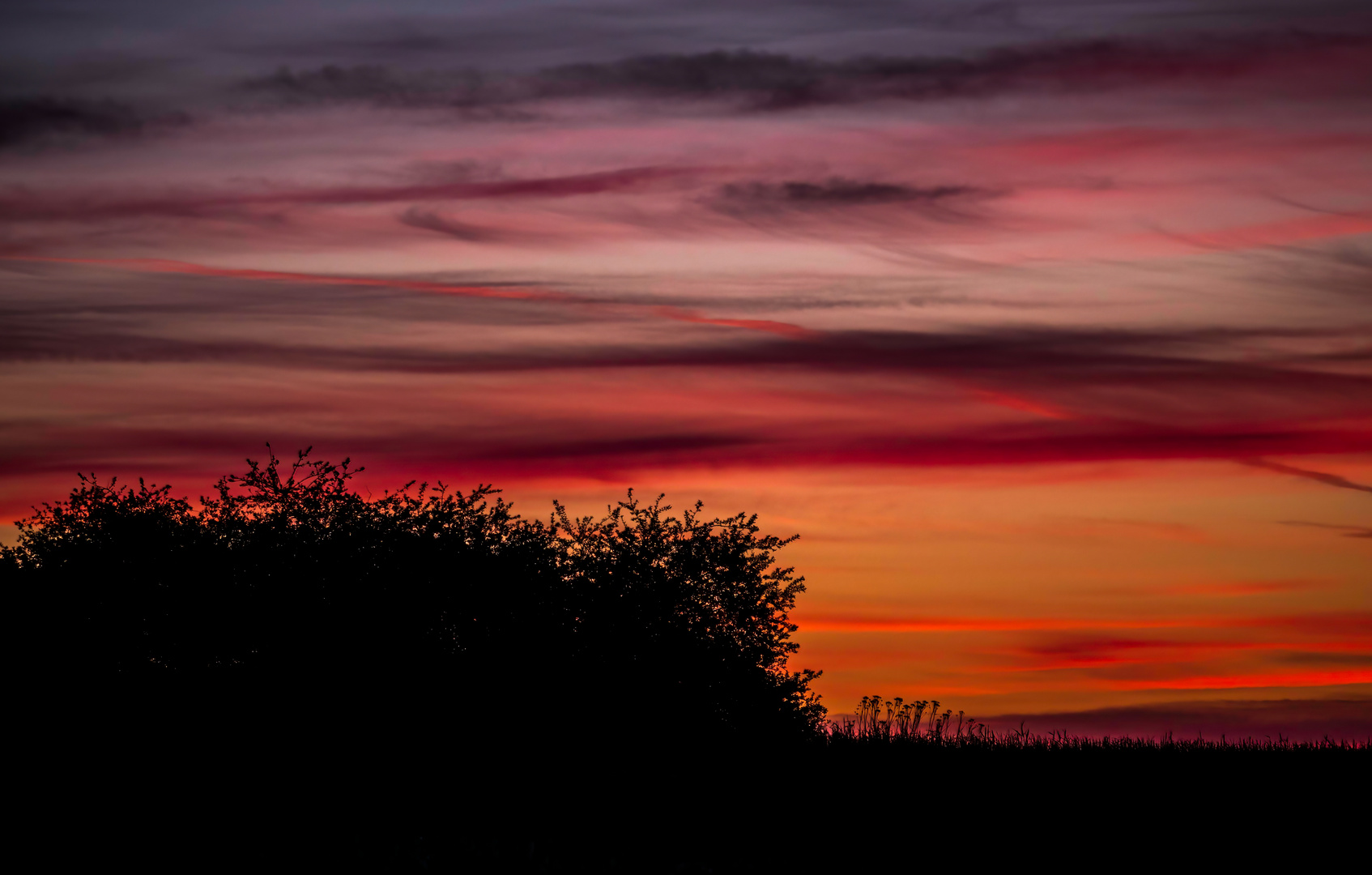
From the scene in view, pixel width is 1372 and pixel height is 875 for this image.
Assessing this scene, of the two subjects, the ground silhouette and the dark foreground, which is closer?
the dark foreground

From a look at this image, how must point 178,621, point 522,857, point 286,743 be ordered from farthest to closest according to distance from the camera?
point 178,621 → point 286,743 → point 522,857

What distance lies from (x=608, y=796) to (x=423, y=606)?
8.18 metres

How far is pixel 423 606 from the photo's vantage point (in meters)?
35.4

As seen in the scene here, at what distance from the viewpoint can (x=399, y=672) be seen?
34.5m

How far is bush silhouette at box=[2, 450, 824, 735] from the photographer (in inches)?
1361

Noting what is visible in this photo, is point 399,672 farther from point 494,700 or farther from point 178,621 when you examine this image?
point 178,621

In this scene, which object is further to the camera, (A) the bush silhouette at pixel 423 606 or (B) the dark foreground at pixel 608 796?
(A) the bush silhouette at pixel 423 606

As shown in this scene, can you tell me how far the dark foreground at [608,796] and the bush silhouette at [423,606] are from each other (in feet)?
3.26

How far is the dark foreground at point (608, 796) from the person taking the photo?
2319 centimetres

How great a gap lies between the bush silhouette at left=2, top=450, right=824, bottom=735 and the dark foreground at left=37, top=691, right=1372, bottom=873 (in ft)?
3.26

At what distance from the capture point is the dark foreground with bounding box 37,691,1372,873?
76.1ft

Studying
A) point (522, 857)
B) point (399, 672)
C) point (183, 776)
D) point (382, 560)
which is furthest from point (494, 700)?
point (522, 857)

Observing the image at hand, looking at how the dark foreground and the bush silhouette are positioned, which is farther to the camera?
the bush silhouette

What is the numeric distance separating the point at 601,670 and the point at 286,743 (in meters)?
7.74
